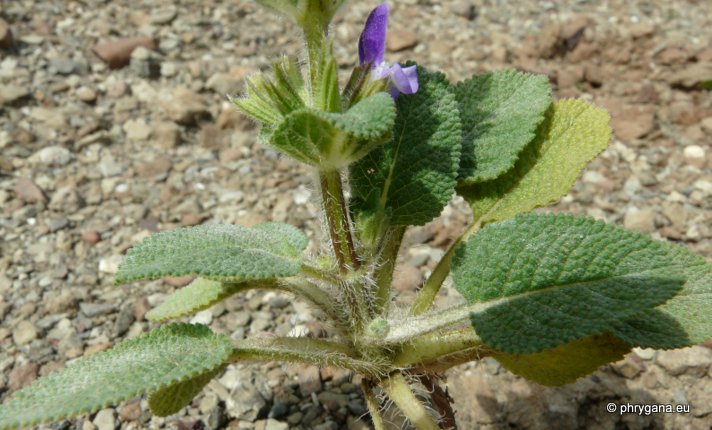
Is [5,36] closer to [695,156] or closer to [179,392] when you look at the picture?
[179,392]

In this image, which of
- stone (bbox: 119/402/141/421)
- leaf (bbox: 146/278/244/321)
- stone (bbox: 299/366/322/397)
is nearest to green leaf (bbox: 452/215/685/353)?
leaf (bbox: 146/278/244/321)

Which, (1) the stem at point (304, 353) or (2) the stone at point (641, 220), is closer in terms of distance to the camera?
(1) the stem at point (304, 353)

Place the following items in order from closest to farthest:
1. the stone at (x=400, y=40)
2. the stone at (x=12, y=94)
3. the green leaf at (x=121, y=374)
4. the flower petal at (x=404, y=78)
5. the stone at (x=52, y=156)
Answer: the green leaf at (x=121, y=374)
the flower petal at (x=404, y=78)
the stone at (x=52, y=156)
the stone at (x=12, y=94)
the stone at (x=400, y=40)

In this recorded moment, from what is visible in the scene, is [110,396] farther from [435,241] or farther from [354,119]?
[435,241]

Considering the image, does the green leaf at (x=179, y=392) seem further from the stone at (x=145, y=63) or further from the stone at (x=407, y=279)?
the stone at (x=145, y=63)

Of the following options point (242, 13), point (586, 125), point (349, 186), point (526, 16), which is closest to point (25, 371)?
point (349, 186)

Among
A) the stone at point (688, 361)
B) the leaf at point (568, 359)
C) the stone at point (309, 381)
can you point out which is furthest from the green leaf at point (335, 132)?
the stone at point (688, 361)

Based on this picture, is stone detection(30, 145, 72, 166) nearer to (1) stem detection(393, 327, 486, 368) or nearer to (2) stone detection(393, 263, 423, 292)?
(2) stone detection(393, 263, 423, 292)
